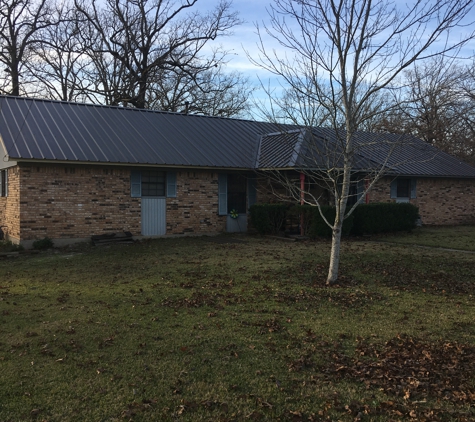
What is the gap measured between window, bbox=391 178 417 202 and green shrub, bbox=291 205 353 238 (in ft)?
19.6

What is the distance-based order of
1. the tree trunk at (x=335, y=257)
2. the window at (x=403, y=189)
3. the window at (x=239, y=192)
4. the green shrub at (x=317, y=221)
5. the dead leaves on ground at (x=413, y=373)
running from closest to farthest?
the dead leaves on ground at (x=413, y=373) < the tree trunk at (x=335, y=257) < the green shrub at (x=317, y=221) < the window at (x=239, y=192) < the window at (x=403, y=189)

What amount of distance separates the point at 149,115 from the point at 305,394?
1630cm

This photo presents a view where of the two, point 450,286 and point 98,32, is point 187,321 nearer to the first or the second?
point 450,286

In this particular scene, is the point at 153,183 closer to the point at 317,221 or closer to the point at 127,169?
the point at 127,169

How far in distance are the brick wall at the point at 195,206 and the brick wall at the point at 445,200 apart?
26.2 ft

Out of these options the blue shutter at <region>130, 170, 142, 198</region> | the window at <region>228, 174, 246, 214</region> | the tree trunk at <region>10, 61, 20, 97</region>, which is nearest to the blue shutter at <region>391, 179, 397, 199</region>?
the window at <region>228, 174, 246, 214</region>

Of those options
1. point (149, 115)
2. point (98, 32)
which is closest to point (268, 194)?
point (149, 115)

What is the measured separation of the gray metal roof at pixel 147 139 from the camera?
14.1m

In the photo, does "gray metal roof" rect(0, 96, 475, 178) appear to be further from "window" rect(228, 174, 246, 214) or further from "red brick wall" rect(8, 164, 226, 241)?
"window" rect(228, 174, 246, 214)

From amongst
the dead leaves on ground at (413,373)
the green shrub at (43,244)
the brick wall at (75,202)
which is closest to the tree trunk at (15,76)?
the brick wall at (75,202)

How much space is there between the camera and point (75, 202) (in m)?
14.4

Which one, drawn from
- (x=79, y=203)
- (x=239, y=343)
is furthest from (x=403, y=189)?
(x=239, y=343)

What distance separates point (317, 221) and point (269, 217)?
189 centimetres

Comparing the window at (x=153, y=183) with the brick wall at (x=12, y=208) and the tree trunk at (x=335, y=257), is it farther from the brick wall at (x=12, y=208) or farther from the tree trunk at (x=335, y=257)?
the tree trunk at (x=335, y=257)
